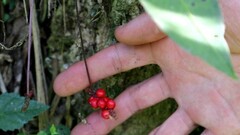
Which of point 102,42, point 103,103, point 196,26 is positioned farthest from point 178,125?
point 196,26

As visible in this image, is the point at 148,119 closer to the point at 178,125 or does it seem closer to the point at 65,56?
the point at 178,125

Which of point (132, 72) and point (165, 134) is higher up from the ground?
point (132, 72)

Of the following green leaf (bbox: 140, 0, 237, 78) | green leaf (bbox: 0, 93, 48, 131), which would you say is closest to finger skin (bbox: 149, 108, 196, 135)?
green leaf (bbox: 0, 93, 48, 131)

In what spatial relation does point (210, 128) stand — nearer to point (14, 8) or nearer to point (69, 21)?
point (69, 21)

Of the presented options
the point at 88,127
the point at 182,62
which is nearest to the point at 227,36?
the point at 182,62

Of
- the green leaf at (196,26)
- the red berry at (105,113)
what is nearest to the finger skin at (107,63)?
→ the red berry at (105,113)
